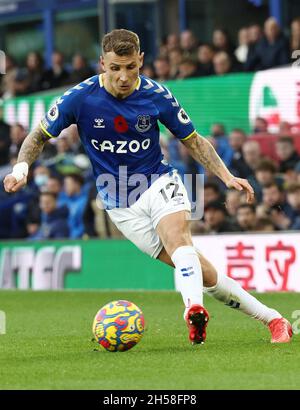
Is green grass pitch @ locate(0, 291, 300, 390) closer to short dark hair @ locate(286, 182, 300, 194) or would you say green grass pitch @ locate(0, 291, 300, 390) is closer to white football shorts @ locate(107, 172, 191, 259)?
white football shorts @ locate(107, 172, 191, 259)

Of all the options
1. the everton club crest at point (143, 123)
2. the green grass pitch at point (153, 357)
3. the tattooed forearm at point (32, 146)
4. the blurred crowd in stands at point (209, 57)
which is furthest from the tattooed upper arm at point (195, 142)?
the blurred crowd in stands at point (209, 57)

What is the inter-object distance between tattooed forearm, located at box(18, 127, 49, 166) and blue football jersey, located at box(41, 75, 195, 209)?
2.6 inches

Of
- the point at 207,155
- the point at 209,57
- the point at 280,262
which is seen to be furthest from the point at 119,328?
the point at 209,57

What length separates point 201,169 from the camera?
56.6 feet

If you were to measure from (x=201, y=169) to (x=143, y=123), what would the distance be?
27.6 ft

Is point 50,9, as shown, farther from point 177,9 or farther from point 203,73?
point 203,73

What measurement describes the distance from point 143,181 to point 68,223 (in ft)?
31.2

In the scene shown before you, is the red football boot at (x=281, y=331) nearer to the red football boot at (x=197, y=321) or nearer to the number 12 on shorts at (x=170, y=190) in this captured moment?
the red football boot at (x=197, y=321)

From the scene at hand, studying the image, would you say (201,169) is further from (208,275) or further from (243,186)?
(243,186)

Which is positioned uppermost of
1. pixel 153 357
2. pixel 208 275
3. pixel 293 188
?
pixel 293 188
